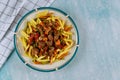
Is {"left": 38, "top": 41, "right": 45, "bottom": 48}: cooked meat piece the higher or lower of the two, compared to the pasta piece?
lower

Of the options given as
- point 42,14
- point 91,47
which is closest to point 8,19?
point 42,14

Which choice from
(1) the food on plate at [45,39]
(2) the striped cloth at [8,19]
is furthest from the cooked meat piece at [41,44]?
(2) the striped cloth at [8,19]

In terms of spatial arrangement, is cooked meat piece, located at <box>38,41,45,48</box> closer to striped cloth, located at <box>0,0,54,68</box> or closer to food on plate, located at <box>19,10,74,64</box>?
food on plate, located at <box>19,10,74,64</box>

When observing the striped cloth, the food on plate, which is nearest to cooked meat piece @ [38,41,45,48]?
the food on plate

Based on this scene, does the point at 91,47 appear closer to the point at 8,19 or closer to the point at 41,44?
the point at 41,44

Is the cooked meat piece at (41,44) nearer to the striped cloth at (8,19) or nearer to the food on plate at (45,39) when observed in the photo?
the food on plate at (45,39)
